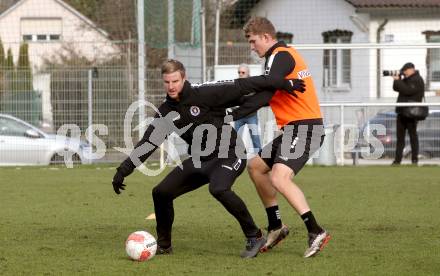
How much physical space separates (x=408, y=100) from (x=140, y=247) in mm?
11973

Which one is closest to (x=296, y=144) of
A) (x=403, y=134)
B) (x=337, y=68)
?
(x=403, y=134)

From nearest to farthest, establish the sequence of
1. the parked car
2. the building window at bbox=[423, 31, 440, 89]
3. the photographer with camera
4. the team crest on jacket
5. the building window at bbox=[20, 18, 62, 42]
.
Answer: the team crest on jacket, the photographer with camera, the parked car, the building window at bbox=[423, 31, 440, 89], the building window at bbox=[20, 18, 62, 42]

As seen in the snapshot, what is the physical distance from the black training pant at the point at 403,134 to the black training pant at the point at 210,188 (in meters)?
10.8

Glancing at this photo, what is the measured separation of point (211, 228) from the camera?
31.1ft

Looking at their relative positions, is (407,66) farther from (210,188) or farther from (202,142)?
(210,188)

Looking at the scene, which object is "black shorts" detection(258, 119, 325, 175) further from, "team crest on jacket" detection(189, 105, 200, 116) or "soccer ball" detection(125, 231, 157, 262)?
"soccer ball" detection(125, 231, 157, 262)

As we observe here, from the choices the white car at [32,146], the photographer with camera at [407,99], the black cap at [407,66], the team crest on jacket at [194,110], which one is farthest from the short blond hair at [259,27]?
the white car at [32,146]

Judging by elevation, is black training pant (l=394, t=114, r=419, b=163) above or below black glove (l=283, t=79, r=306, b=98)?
below

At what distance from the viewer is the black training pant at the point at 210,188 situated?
7.79m

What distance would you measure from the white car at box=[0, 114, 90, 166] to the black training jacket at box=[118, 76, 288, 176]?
11426mm

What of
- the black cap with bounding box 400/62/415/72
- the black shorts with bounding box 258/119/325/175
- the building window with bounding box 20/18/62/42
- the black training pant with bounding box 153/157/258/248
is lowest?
→ the black training pant with bounding box 153/157/258/248

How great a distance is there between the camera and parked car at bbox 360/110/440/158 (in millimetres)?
19000

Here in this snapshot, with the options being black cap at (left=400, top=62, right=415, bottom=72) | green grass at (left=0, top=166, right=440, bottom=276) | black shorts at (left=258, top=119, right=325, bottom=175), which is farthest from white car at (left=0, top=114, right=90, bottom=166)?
black shorts at (left=258, top=119, right=325, bottom=175)

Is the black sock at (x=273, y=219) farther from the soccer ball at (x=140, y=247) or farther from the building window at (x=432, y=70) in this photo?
the building window at (x=432, y=70)
